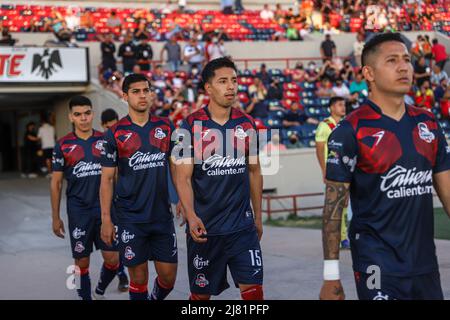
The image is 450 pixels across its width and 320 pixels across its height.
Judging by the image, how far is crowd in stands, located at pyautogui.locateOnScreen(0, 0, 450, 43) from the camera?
25672 millimetres

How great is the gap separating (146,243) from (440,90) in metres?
19.0

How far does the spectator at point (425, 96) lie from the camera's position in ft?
74.2

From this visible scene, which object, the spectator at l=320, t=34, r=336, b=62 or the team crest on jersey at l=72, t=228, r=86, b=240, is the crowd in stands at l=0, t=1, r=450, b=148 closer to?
the spectator at l=320, t=34, r=336, b=62

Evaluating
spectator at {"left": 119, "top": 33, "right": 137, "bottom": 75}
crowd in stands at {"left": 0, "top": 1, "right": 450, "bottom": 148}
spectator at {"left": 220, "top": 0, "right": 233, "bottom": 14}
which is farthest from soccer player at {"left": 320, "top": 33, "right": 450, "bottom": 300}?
spectator at {"left": 220, "top": 0, "right": 233, "bottom": 14}

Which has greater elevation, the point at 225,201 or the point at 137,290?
the point at 225,201

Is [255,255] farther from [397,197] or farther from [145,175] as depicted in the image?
[397,197]

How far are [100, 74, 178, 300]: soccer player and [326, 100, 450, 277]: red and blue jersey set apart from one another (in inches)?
112

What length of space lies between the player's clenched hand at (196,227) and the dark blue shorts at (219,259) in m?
0.16

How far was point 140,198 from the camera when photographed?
22.6 feet

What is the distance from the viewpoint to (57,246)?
12.5 meters

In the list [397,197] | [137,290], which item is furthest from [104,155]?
[397,197]

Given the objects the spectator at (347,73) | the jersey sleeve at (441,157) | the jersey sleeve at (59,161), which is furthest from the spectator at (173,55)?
the jersey sleeve at (441,157)

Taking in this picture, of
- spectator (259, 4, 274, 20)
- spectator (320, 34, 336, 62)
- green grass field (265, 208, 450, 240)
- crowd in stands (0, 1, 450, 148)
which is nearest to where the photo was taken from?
green grass field (265, 208, 450, 240)

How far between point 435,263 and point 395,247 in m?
0.29
